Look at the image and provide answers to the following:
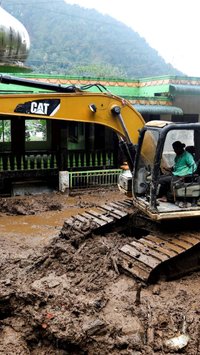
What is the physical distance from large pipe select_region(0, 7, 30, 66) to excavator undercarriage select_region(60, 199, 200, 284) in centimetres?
849

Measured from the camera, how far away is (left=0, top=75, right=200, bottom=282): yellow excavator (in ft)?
21.9

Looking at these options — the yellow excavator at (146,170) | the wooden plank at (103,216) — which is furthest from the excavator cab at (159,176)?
the wooden plank at (103,216)

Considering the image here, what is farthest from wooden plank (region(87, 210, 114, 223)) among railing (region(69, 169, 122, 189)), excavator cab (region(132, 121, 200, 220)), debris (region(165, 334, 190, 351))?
railing (region(69, 169, 122, 189))

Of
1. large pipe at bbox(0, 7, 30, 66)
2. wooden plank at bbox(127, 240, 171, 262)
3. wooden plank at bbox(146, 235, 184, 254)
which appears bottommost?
wooden plank at bbox(127, 240, 171, 262)

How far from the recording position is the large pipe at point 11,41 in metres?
14.5

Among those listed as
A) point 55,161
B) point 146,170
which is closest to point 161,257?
point 146,170

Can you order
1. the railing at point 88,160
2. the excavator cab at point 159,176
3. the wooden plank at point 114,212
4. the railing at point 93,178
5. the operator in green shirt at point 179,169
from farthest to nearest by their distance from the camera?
the railing at point 88,160 < the railing at point 93,178 < the wooden plank at point 114,212 < the operator in green shirt at point 179,169 < the excavator cab at point 159,176

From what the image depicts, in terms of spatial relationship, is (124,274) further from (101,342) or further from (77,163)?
(77,163)

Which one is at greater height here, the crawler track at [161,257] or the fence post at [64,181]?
the crawler track at [161,257]

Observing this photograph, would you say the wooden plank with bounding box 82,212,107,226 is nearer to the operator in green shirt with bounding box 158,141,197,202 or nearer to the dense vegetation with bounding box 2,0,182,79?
the operator in green shirt with bounding box 158,141,197,202

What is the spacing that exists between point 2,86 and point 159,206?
9.28 m

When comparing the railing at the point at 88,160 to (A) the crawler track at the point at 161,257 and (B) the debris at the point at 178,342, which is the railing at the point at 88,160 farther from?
(B) the debris at the point at 178,342

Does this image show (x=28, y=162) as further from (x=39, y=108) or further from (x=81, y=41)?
(x=81, y=41)

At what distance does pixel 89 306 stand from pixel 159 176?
7.89 feet
